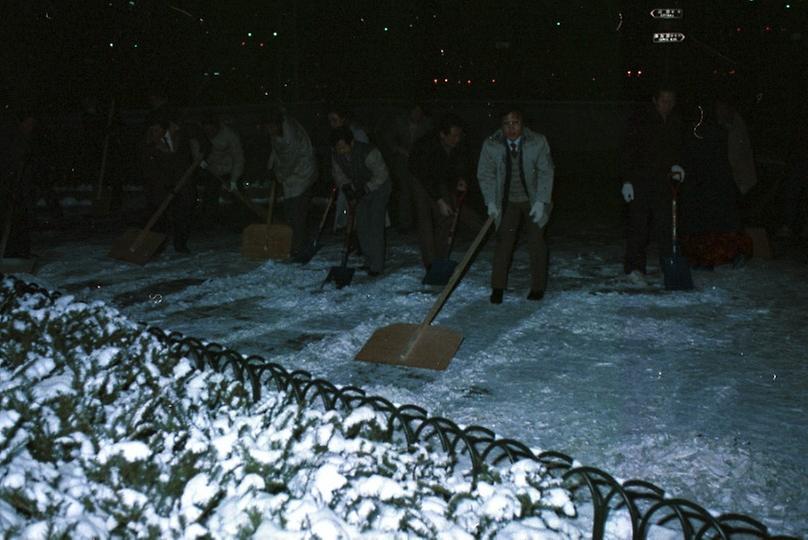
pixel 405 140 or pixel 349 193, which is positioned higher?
pixel 405 140

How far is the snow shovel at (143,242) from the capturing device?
10.3 meters

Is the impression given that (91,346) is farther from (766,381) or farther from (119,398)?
(766,381)

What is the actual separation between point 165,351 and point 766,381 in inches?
153

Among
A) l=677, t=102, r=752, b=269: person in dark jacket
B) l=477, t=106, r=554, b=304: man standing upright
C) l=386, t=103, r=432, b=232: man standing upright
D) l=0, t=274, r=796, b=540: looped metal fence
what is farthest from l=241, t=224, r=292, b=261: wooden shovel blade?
l=677, t=102, r=752, b=269: person in dark jacket

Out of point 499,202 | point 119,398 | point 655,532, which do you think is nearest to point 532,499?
point 655,532

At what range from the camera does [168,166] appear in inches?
425

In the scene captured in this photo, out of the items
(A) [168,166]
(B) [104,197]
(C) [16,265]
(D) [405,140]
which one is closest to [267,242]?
(A) [168,166]

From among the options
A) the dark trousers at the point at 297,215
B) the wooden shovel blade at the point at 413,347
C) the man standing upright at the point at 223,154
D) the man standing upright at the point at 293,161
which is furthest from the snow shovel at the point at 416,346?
the man standing upright at the point at 223,154

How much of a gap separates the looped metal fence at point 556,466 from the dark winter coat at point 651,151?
14.9 feet

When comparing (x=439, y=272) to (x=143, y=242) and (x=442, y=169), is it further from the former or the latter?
(x=143, y=242)

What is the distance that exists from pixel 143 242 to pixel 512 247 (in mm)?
4709

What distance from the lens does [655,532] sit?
3527mm

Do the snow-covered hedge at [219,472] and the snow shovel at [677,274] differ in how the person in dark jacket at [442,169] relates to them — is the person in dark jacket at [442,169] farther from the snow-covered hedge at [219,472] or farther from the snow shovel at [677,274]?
the snow-covered hedge at [219,472]

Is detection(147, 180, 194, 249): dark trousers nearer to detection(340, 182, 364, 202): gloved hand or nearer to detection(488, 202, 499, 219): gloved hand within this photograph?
detection(340, 182, 364, 202): gloved hand
